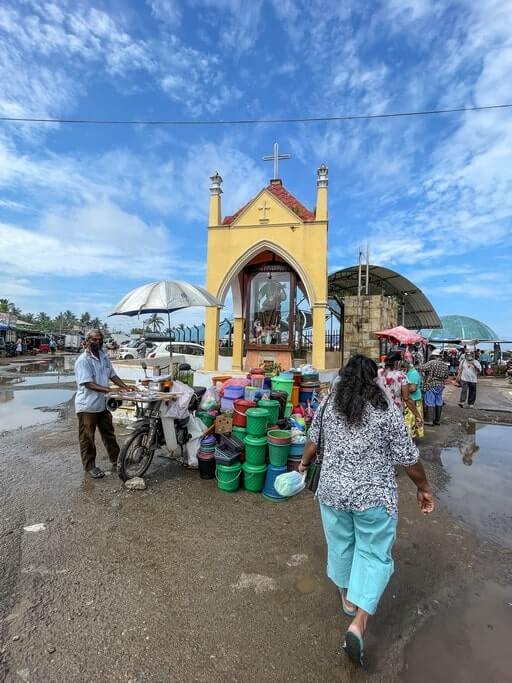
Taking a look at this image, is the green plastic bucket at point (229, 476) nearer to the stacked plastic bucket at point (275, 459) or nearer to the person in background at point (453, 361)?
the stacked plastic bucket at point (275, 459)

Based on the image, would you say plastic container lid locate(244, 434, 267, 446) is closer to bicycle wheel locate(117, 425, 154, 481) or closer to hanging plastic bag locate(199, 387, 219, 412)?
hanging plastic bag locate(199, 387, 219, 412)

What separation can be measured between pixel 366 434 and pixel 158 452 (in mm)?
4339

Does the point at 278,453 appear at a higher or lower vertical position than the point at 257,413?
lower

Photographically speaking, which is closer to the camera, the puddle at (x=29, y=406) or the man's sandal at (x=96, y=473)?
the man's sandal at (x=96, y=473)

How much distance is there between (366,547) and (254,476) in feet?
7.60

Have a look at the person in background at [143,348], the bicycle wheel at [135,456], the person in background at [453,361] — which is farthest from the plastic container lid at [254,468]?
the person in background at [453,361]

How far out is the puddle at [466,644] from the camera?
2.03m

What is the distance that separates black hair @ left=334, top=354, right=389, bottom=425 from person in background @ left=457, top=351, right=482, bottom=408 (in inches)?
406

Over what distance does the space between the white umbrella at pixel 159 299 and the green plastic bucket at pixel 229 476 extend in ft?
8.11

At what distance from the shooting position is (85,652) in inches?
83.4

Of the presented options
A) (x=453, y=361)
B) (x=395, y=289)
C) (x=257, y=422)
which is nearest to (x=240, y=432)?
(x=257, y=422)

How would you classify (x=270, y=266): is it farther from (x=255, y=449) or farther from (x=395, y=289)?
(x=395, y=289)

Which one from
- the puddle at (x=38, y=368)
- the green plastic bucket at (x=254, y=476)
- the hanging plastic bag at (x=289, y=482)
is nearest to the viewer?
the hanging plastic bag at (x=289, y=482)

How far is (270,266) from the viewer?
11.0 metres
